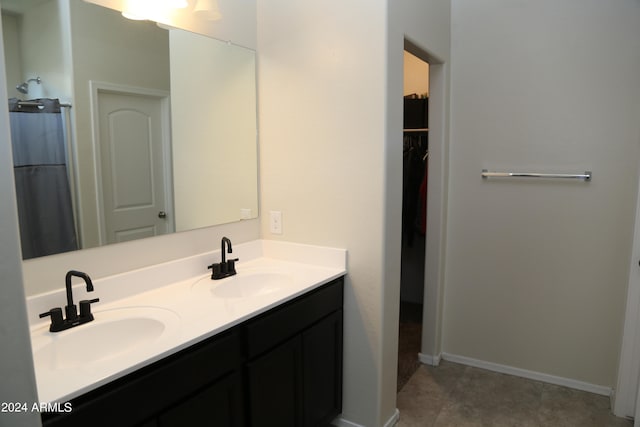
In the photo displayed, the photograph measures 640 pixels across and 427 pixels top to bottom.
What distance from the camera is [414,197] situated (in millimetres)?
3611

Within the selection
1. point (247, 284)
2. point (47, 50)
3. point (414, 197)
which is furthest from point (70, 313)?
point (414, 197)

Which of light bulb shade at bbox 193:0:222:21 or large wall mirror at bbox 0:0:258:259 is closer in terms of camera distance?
large wall mirror at bbox 0:0:258:259

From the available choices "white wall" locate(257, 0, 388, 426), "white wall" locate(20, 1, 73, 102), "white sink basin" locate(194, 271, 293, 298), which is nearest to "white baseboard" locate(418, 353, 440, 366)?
"white wall" locate(257, 0, 388, 426)

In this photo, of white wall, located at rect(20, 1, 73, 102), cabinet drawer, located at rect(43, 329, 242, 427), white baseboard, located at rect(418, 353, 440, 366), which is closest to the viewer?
cabinet drawer, located at rect(43, 329, 242, 427)

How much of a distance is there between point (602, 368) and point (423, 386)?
1.08m

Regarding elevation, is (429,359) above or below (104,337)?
below

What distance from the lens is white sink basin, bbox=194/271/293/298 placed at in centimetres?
190

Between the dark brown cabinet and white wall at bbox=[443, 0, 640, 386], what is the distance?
1245mm

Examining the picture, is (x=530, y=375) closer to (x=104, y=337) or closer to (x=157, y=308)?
(x=157, y=308)

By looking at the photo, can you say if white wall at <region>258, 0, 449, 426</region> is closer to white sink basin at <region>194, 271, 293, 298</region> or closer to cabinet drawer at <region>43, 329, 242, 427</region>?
white sink basin at <region>194, 271, 293, 298</region>

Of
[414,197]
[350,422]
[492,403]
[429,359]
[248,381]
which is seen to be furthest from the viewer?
[414,197]

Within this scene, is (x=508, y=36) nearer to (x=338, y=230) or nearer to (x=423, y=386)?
(x=338, y=230)

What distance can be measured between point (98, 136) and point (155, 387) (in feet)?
3.30

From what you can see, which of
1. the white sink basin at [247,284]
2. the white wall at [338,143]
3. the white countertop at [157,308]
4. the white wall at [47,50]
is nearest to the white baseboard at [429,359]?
the white wall at [338,143]
